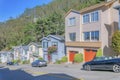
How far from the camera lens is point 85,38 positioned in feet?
144

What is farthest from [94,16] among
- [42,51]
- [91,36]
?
[42,51]

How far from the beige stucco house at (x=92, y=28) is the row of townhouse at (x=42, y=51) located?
5763 millimetres

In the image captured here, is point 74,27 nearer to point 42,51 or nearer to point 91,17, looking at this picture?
point 91,17

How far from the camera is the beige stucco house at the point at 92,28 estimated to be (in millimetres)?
37188

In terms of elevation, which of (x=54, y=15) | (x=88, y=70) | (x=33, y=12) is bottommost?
(x=88, y=70)

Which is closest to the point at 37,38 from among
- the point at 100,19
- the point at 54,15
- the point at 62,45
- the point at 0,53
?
the point at 54,15

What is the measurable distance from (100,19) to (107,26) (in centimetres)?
154

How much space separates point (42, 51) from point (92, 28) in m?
26.6

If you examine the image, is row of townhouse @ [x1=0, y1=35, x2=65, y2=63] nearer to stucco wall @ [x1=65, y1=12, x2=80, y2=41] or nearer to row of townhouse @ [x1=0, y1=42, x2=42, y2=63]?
row of townhouse @ [x1=0, y1=42, x2=42, y2=63]

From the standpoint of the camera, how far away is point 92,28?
1609 inches

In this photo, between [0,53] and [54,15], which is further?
[0,53]

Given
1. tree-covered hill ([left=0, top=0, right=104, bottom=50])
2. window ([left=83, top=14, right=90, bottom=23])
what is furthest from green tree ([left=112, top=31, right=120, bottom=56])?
tree-covered hill ([left=0, top=0, right=104, bottom=50])

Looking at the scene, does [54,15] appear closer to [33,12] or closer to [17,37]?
[17,37]

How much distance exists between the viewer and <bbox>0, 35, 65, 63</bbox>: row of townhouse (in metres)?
55.5
